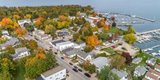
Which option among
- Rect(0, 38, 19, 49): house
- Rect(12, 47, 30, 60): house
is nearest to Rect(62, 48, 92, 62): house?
Rect(12, 47, 30, 60): house

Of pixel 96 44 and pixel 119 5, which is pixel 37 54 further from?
pixel 119 5

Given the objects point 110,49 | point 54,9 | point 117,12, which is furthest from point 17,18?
point 117,12

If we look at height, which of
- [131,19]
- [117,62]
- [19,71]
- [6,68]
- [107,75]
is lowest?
[19,71]

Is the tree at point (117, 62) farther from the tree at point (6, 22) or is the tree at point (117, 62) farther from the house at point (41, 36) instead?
the tree at point (6, 22)

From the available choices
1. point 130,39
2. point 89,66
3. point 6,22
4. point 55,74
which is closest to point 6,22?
Answer: point 6,22

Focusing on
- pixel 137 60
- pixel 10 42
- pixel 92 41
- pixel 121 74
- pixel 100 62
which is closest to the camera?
pixel 121 74

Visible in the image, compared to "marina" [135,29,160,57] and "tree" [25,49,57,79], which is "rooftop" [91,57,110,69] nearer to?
"tree" [25,49,57,79]

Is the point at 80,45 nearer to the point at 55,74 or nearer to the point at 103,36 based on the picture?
the point at 103,36
